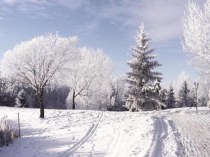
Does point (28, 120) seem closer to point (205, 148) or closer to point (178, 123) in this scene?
point (178, 123)

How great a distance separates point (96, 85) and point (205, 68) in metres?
32.4

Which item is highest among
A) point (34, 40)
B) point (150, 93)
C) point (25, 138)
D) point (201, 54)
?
point (34, 40)

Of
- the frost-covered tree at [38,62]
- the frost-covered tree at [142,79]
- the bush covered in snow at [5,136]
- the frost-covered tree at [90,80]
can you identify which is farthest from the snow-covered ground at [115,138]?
the frost-covered tree at [90,80]

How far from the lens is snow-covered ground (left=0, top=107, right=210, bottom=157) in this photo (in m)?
16.2

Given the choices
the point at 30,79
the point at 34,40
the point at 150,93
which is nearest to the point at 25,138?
the point at 30,79

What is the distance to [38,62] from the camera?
103ft

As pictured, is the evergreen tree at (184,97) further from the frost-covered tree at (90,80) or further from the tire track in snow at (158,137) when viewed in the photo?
the tire track in snow at (158,137)

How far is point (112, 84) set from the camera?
67.0 metres

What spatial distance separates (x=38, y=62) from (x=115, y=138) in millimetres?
→ 14975

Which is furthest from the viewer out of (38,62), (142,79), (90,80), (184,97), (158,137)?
(184,97)

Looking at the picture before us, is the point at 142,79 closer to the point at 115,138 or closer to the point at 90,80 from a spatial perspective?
the point at 90,80

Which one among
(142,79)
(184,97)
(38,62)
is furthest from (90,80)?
(184,97)

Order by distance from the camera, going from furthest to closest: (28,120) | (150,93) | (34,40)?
(150,93)
(34,40)
(28,120)

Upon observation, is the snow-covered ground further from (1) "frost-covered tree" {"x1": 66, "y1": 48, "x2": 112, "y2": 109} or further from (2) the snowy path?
(1) "frost-covered tree" {"x1": 66, "y1": 48, "x2": 112, "y2": 109}
